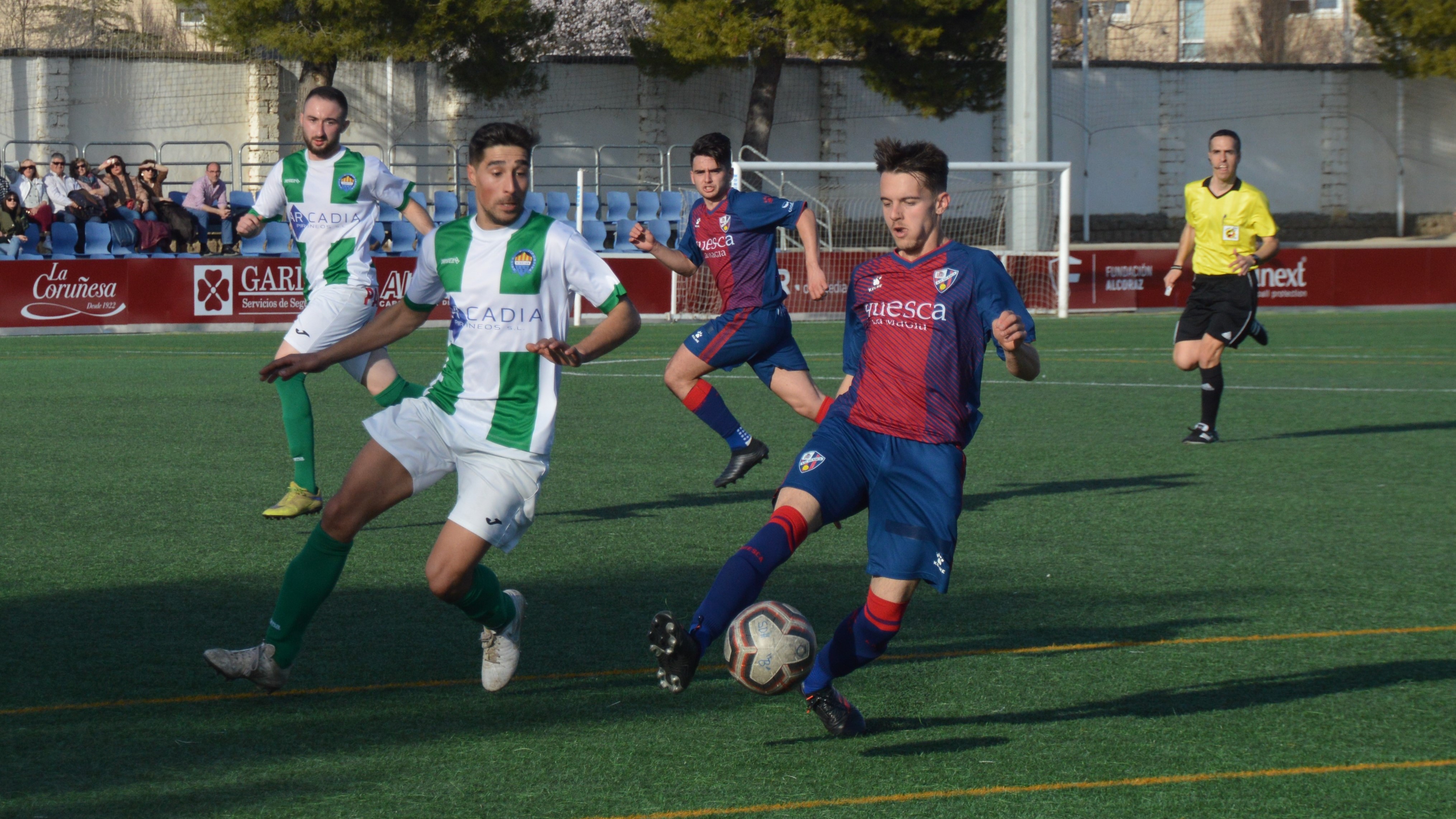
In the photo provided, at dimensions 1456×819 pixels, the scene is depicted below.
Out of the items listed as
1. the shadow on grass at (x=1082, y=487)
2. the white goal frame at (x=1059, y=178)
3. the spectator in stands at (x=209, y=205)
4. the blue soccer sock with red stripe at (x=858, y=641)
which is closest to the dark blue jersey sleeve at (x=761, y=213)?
the shadow on grass at (x=1082, y=487)

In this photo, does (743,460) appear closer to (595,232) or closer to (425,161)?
(595,232)

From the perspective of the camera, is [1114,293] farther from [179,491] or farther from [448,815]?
[448,815]

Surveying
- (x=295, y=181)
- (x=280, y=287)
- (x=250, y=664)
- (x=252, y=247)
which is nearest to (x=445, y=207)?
(x=252, y=247)

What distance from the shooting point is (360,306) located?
7793 millimetres

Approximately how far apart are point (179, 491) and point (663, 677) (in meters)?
5.18

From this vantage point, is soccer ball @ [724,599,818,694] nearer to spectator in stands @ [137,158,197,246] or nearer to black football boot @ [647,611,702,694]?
black football boot @ [647,611,702,694]

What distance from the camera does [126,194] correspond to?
2228 cm

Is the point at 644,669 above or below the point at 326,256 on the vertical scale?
below

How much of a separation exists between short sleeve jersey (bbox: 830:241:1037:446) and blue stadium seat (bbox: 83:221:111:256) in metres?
18.8

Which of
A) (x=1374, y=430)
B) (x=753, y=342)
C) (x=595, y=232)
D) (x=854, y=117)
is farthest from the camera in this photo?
(x=854, y=117)

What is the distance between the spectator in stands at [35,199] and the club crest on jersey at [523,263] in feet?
61.4

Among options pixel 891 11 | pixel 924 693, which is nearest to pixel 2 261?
pixel 924 693

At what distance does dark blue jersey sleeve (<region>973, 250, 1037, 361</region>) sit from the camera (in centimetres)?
444

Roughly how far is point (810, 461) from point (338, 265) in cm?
396
